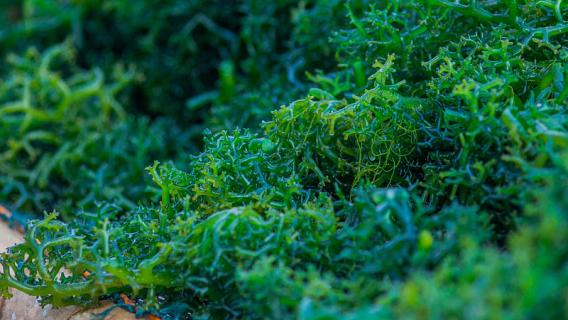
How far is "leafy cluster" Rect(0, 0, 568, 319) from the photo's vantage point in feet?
2.17

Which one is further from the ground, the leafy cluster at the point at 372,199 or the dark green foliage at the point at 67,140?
the dark green foliage at the point at 67,140

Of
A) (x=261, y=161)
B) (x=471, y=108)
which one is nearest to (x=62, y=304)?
(x=261, y=161)

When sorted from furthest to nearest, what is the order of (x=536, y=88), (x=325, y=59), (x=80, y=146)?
1. (x=80, y=146)
2. (x=325, y=59)
3. (x=536, y=88)

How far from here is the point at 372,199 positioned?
916mm

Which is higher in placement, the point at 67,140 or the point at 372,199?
the point at 67,140

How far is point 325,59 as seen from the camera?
1479 mm

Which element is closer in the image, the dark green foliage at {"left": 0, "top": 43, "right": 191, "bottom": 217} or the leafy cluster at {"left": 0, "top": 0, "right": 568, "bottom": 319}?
the leafy cluster at {"left": 0, "top": 0, "right": 568, "bottom": 319}

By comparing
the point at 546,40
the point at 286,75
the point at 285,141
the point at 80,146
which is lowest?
the point at 285,141

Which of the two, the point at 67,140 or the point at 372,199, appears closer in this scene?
the point at 372,199

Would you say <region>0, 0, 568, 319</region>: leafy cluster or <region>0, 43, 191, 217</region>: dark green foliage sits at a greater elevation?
<region>0, 43, 191, 217</region>: dark green foliage

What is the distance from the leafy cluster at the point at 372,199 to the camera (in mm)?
661

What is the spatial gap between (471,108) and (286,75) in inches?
26.8

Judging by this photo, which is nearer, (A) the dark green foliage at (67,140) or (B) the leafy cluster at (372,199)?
(B) the leafy cluster at (372,199)

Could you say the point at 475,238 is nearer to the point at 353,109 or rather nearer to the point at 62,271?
the point at 353,109
